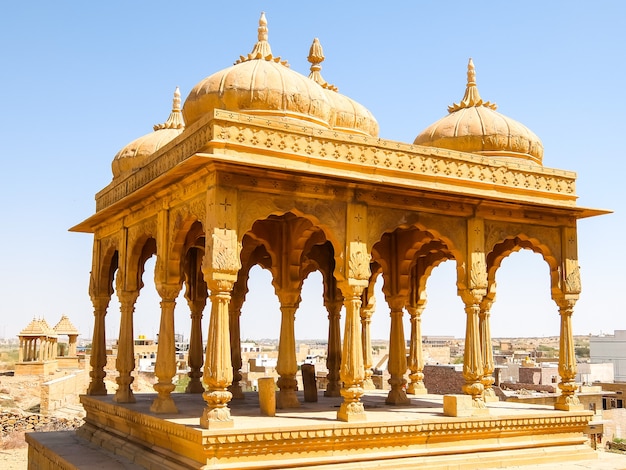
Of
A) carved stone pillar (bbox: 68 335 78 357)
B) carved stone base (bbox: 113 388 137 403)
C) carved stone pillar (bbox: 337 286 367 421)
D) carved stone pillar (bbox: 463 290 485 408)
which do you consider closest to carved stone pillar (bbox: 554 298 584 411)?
carved stone pillar (bbox: 463 290 485 408)

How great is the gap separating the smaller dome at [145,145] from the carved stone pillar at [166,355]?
411cm

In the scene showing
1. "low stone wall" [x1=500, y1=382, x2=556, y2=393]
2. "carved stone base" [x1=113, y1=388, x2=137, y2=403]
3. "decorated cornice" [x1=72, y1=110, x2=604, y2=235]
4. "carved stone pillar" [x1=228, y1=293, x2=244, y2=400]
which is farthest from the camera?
"low stone wall" [x1=500, y1=382, x2=556, y2=393]

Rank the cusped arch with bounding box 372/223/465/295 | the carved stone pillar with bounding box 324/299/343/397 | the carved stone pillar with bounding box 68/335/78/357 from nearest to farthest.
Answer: the cusped arch with bounding box 372/223/465/295, the carved stone pillar with bounding box 324/299/343/397, the carved stone pillar with bounding box 68/335/78/357

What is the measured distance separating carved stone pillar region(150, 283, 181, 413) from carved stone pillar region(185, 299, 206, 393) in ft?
13.8

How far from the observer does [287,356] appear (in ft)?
39.1

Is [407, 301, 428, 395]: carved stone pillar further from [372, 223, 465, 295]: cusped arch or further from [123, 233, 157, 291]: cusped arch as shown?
[123, 233, 157, 291]: cusped arch

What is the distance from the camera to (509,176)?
39.8ft

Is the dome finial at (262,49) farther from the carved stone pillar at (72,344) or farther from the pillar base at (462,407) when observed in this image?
the carved stone pillar at (72,344)

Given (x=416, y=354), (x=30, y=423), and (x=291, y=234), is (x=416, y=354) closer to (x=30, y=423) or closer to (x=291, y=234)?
(x=291, y=234)

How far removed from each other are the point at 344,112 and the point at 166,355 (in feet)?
18.9

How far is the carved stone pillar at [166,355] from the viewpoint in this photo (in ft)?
35.3

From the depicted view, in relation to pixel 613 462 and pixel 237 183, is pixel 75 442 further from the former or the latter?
pixel 613 462

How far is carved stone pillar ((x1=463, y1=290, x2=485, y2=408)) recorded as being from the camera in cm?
1134

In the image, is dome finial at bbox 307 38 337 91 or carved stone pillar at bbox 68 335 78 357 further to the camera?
carved stone pillar at bbox 68 335 78 357
